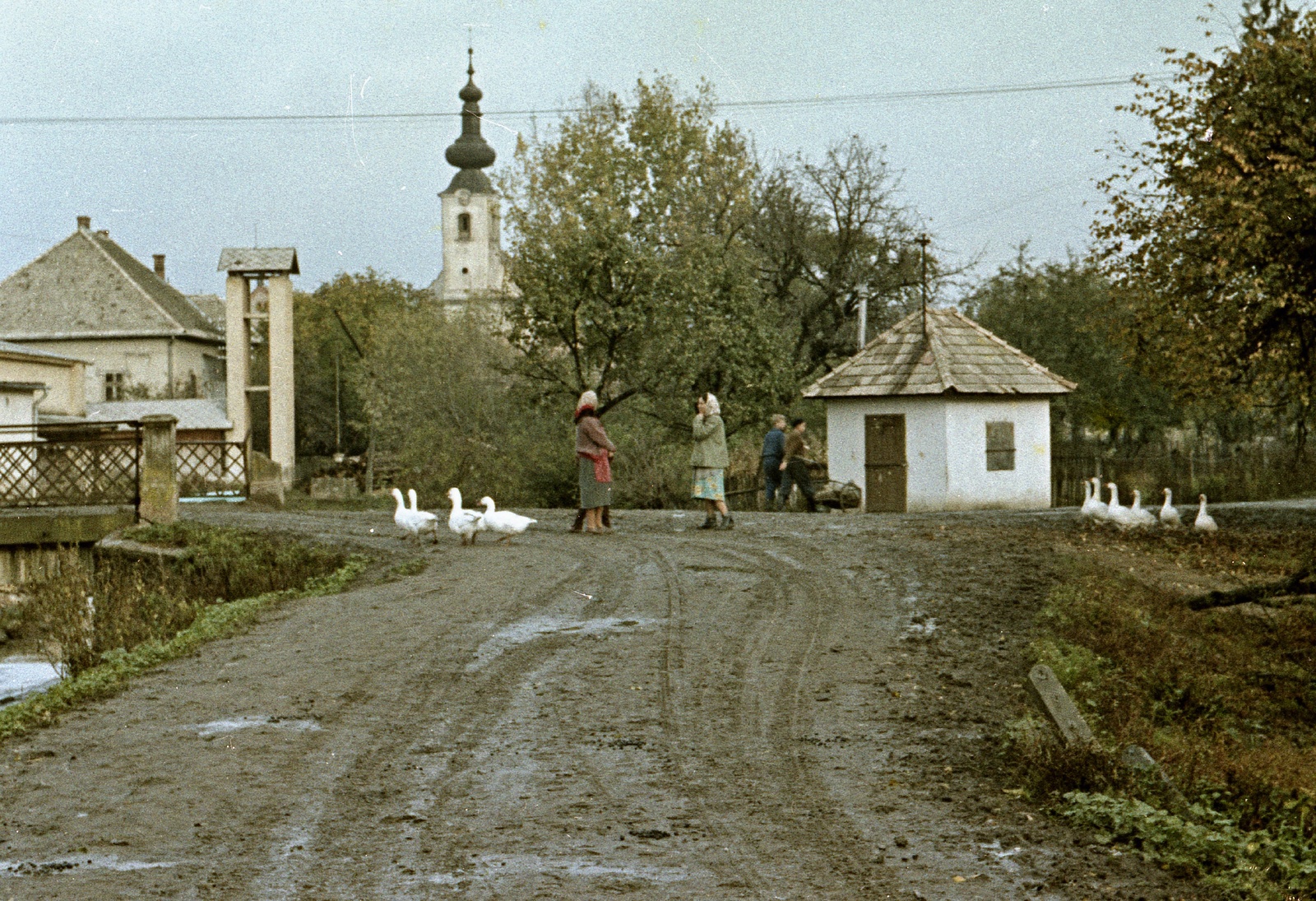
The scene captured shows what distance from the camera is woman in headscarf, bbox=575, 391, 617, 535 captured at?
63.7ft

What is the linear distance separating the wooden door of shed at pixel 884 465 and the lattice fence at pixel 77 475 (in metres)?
16.0

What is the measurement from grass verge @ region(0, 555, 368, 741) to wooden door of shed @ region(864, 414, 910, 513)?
17800 mm

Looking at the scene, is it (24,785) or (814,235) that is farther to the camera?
(814,235)

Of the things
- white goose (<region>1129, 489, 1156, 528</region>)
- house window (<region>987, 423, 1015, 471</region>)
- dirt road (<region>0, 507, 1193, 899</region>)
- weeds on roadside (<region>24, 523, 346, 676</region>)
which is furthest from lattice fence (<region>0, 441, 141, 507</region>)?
A: house window (<region>987, 423, 1015, 471</region>)

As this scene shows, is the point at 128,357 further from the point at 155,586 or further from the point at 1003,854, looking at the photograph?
the point at 1003,854

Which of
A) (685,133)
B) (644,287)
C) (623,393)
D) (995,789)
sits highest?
(685,133)

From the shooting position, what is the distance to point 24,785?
23.1ft

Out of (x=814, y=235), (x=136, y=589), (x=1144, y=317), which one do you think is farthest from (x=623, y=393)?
(x=136, y=589)

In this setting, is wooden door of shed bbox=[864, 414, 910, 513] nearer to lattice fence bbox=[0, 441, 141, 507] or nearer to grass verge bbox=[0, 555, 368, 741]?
lattice fence bbox=[0, 441, 141, 507]

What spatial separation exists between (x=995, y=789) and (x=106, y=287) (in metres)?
61.7

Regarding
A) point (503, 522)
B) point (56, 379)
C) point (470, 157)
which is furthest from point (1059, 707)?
point (470, 157)

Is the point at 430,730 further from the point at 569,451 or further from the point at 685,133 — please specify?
the point at 685,133

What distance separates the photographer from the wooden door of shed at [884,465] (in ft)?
104

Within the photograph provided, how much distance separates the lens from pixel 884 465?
32000mm
